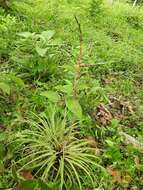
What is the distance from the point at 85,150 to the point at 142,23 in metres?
5.38

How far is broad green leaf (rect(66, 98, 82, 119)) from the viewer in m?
3.27

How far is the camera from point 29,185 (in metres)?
3.15

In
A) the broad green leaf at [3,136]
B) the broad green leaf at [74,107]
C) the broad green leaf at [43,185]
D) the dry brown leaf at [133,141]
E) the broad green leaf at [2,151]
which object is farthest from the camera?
the dry brown leaf at [133,141]

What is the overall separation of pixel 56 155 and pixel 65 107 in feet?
2.36

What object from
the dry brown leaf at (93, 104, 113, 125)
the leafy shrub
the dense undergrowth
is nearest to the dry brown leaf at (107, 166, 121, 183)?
the dense undergrowth

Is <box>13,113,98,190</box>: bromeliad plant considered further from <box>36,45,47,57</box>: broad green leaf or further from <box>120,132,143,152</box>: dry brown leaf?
<box>36,45,47,57</box>: broad green leaf

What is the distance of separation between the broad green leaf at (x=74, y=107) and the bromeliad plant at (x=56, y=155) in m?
0.49

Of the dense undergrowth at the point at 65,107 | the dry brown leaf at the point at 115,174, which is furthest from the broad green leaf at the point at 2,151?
the dry brown leaf at the point at 115,174

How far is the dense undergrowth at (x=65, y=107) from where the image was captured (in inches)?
143

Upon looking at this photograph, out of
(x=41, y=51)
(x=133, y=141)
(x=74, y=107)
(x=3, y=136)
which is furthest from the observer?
(x=41, y=51)

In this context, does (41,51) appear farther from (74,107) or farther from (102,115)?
(74,107)

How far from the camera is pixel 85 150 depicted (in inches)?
159

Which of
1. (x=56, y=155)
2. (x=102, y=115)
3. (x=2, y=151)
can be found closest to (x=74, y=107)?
(x=56, y=155)

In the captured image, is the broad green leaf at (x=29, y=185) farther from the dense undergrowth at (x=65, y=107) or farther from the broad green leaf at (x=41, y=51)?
the broad green leaf at (x=41, y=51)
